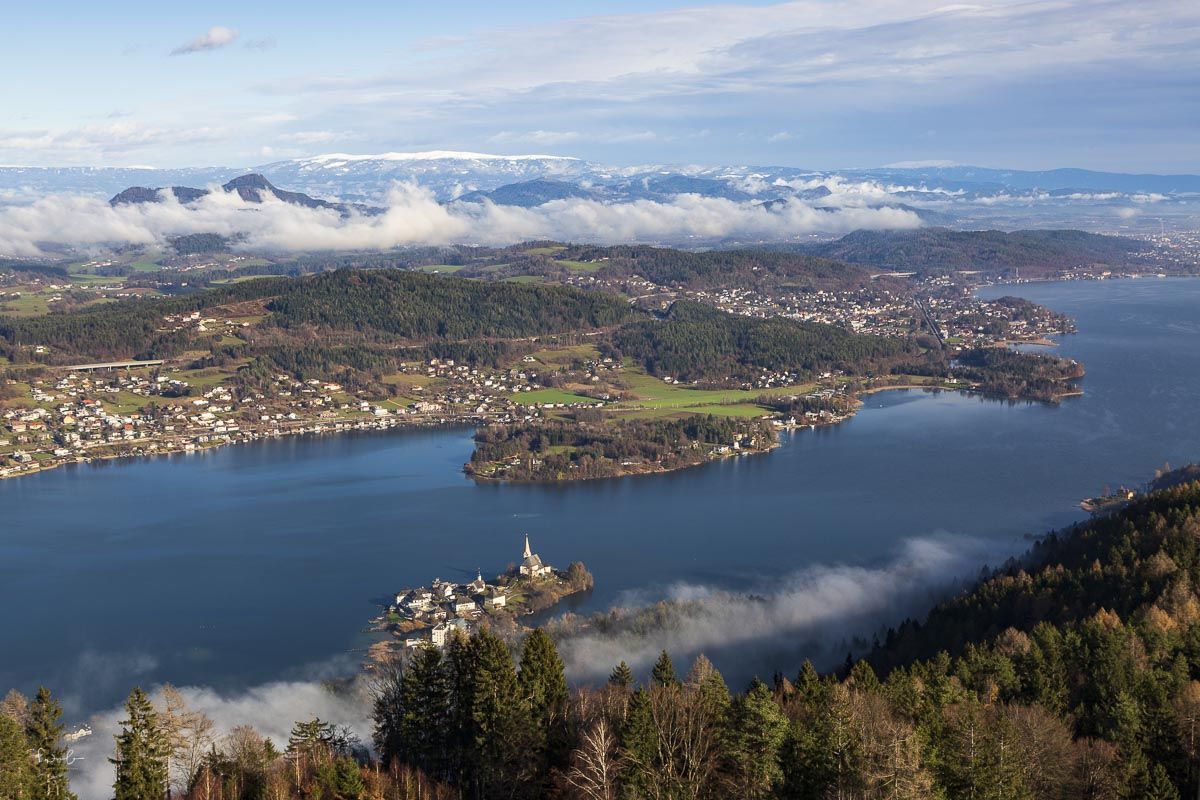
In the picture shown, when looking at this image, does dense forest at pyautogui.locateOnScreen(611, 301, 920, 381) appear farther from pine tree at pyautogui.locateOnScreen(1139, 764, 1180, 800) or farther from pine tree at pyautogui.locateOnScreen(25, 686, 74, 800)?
pine tree at pyautogui.locateOnScreen(1139, 764, 1180, 800)

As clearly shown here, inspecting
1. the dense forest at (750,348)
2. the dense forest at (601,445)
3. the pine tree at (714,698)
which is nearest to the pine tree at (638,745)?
the pine tree at (714,698)

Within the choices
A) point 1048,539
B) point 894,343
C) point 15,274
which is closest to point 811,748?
point 1048,539

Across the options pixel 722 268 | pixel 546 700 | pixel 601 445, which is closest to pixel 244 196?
pixel 722 268

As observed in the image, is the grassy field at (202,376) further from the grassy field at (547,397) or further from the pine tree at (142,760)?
the pine tree at (142,760)

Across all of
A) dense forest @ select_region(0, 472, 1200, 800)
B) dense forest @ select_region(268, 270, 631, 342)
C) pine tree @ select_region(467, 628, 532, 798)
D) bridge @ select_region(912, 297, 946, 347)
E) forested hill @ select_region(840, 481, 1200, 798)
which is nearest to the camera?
dense forest @ select_region(0, 472, 1200, 800)

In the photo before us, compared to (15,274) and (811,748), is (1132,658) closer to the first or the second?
(811,748)

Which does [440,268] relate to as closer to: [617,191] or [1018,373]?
[1018,373]

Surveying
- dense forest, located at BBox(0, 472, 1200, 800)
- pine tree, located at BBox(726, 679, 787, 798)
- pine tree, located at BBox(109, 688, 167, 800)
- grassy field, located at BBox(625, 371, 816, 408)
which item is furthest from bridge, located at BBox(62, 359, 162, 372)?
pine tree, located at BBox(726, 679, 787, 798)
